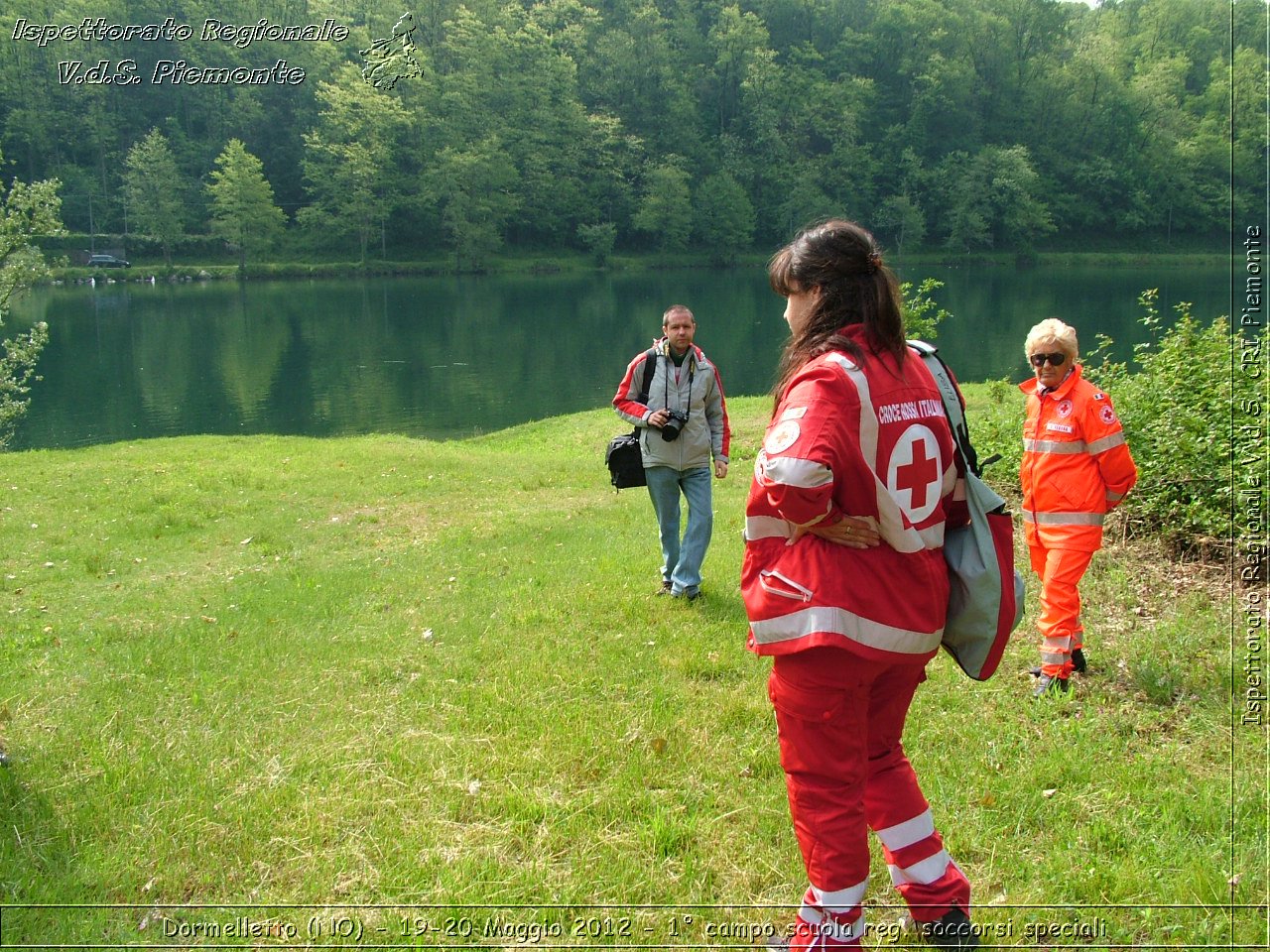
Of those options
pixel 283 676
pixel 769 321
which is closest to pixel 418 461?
pixel 283 676

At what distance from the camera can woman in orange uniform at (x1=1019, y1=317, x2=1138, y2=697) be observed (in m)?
5.11

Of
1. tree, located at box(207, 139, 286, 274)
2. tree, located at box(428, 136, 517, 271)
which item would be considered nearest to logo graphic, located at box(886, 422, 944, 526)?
tree, located at box(207, 139, 286, 274)

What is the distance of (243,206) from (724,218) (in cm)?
3815

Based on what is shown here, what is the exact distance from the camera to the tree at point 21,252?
18.2 metres

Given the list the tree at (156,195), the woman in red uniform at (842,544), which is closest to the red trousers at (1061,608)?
the woman in red uniform at (842,544)

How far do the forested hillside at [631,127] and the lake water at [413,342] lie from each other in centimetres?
1097

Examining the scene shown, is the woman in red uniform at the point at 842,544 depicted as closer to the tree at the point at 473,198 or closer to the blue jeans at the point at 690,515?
the blue jeans at the point at 690,515

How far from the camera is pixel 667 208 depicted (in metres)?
82.3

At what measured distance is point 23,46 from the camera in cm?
7294

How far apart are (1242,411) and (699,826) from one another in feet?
19.9

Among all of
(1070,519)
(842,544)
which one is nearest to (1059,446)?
(1070,519)

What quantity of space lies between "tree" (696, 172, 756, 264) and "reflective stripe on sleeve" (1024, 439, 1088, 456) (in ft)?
263

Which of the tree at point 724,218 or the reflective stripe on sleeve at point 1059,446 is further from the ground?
the tree at point 724,218

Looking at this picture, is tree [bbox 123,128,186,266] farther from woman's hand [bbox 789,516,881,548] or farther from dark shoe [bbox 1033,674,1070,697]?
woman's hand [bbox 789,516,881,548]
